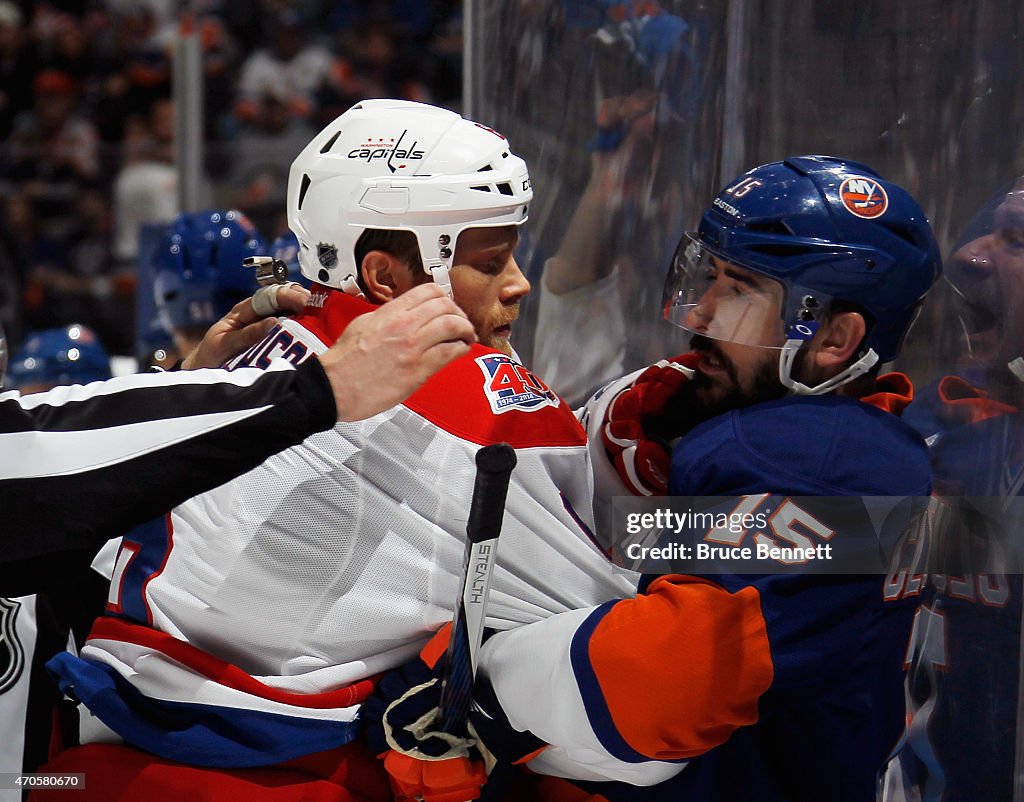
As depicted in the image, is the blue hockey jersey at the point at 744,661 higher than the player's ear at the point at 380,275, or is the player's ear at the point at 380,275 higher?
the player's ear at the point at 380,275

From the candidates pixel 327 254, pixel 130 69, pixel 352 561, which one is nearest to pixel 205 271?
pixel 327 254

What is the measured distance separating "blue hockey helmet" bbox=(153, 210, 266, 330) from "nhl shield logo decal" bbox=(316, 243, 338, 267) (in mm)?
2298

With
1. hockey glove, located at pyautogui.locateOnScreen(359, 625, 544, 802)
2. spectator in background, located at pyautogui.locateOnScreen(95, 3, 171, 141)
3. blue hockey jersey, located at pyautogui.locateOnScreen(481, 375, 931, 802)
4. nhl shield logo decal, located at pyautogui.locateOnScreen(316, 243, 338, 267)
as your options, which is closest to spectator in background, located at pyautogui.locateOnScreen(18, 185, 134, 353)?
spectator in background, located at pyautogui.locateOnScreen(95, 3, 171, 141)

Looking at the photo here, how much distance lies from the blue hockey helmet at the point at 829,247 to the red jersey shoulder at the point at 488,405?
29 cm

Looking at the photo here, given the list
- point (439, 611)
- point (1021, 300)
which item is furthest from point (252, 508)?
point (1021, 300)

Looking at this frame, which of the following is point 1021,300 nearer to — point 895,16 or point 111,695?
point 895,16

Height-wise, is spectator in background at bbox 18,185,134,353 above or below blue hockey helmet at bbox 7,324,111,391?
below

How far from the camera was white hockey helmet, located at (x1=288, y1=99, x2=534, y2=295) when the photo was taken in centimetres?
175

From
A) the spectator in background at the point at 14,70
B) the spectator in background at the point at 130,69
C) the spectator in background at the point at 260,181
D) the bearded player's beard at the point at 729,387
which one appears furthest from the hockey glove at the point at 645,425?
the spectator in background at the point at 14,70

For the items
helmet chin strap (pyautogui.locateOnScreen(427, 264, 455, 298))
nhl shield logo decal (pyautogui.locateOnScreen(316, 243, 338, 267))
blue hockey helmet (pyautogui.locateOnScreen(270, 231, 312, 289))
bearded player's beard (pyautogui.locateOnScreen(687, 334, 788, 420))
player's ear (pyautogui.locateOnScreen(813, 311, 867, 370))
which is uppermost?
nhl shield logo decal (pyautogui.locateOnScreen(316, 243, 338, 267))

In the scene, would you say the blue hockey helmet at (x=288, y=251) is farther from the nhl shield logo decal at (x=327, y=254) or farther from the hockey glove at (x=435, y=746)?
the hockey glove at (x=435, y=746)

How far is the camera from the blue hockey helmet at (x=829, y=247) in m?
1.63

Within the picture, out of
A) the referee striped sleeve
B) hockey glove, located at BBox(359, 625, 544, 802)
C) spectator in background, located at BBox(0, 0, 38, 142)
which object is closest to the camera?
the referee striped sleeve

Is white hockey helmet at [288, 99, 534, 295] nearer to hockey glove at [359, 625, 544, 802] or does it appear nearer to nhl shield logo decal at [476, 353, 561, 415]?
nhl shield logo decal at [476, 353, 561, 415]
